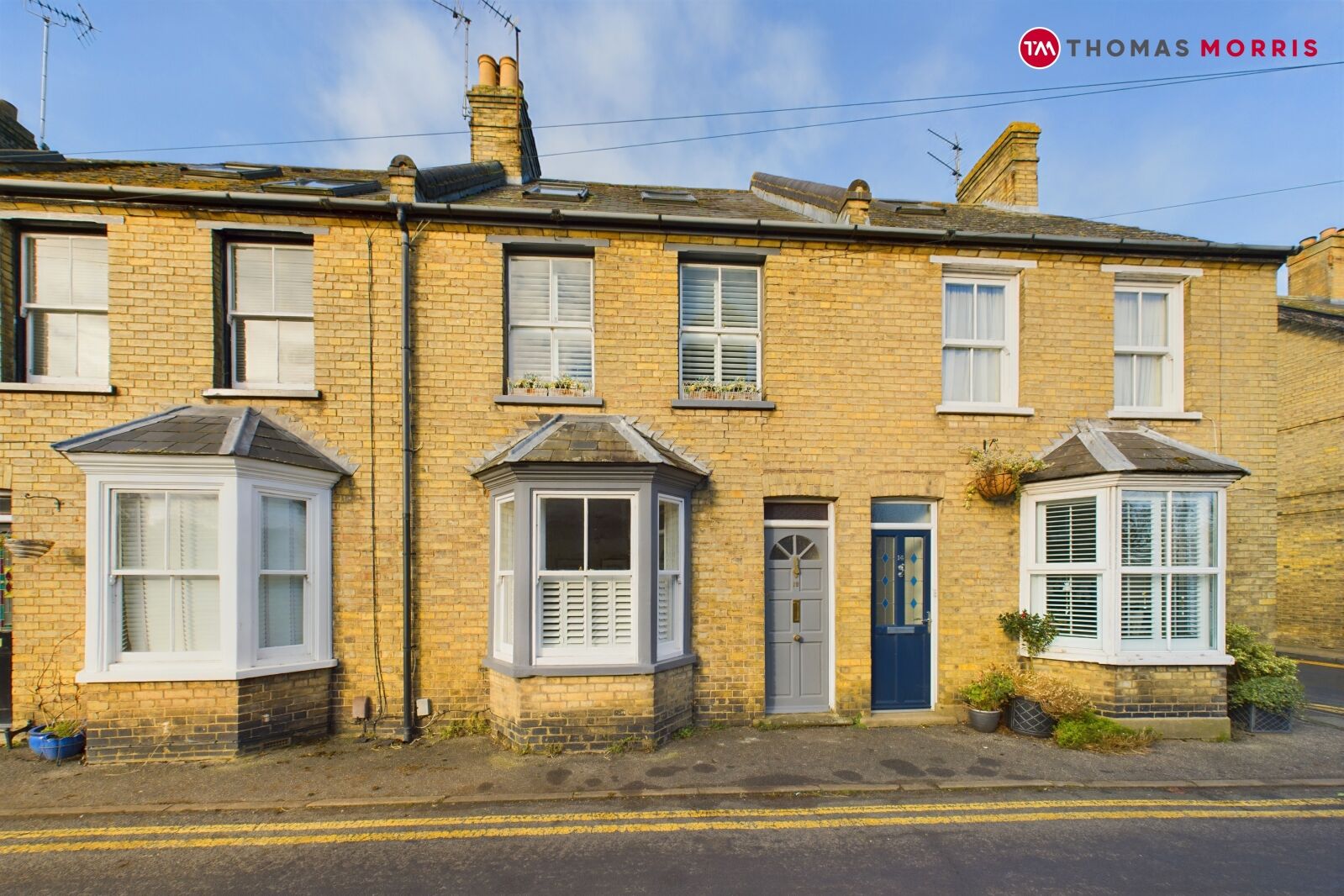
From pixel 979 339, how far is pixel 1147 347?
2372 mm

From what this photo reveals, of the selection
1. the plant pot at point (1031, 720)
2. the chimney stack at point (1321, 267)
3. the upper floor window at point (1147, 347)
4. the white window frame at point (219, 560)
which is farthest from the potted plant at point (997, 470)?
the chimney stack at point (1321, 267)

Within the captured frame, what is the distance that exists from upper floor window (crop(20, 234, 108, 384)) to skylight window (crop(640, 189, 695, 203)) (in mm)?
7059

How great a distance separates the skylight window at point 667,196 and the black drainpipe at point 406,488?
380cm

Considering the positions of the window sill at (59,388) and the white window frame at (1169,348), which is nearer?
the window sill at (59,388)

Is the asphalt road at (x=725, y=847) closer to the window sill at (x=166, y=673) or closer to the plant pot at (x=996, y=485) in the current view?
the window sill at (x=166, y=673)

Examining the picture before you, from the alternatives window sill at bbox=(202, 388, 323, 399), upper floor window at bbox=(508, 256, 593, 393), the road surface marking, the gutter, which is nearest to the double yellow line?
the road surface marking

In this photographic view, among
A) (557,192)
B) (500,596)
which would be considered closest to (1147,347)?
(557,192)

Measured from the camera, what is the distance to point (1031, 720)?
7.22 m

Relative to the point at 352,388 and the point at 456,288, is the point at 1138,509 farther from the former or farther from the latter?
the point at 352,388

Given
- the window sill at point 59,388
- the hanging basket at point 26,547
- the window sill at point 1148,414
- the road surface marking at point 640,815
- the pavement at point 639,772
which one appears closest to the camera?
the road surface marking at point 640,815

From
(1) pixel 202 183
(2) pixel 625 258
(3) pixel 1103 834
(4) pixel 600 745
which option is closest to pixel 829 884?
(3) pixel 1103 834

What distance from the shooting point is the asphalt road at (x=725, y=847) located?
436cm

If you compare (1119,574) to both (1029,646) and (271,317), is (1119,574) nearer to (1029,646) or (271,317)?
(1029,646)

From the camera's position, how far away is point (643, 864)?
15.0 ft
